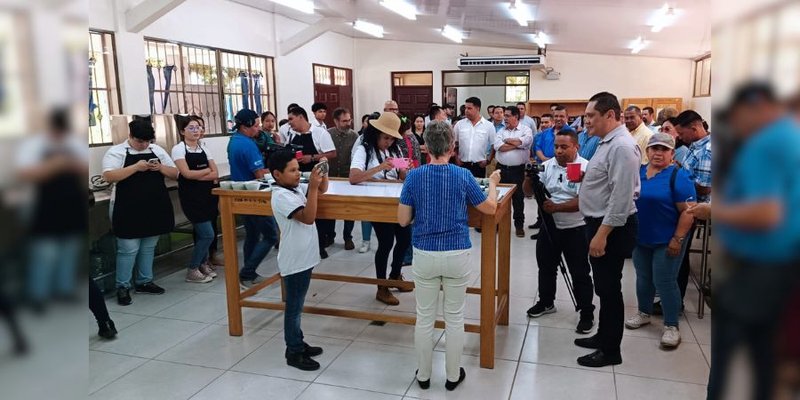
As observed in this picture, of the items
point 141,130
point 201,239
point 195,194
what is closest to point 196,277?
point 201,239

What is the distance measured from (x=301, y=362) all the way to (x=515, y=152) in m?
3.33

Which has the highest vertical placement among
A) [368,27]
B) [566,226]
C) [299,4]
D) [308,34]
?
[368,27]

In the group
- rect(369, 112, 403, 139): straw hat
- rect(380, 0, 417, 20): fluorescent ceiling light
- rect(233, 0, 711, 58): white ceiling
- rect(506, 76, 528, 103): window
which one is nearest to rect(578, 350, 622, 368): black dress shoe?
rect(369, 112, 403, 139): straw hat

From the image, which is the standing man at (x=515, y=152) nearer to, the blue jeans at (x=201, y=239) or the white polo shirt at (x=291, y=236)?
the blue jeans at (x=201, y=239)

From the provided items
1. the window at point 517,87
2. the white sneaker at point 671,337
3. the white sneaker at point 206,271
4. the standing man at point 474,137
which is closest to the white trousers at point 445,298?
the white sneaker at point 671,337

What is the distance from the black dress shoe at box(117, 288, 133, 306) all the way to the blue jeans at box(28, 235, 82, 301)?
3.63 m

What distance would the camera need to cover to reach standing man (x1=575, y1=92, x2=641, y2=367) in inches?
89.0

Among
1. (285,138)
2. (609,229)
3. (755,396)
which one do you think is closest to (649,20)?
(285,138)

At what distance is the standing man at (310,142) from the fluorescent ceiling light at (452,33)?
13.9 feet

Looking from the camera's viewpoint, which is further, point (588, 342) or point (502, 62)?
point (502, 62)

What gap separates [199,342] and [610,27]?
6338mm

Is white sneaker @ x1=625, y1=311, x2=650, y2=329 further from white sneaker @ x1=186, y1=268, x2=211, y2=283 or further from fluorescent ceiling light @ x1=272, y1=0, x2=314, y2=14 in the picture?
fluorescent ceiling light @ x1=272, y1=0, x2=314, y2=14

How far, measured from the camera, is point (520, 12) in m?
6.12

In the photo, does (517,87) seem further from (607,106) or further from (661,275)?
(607,106)
